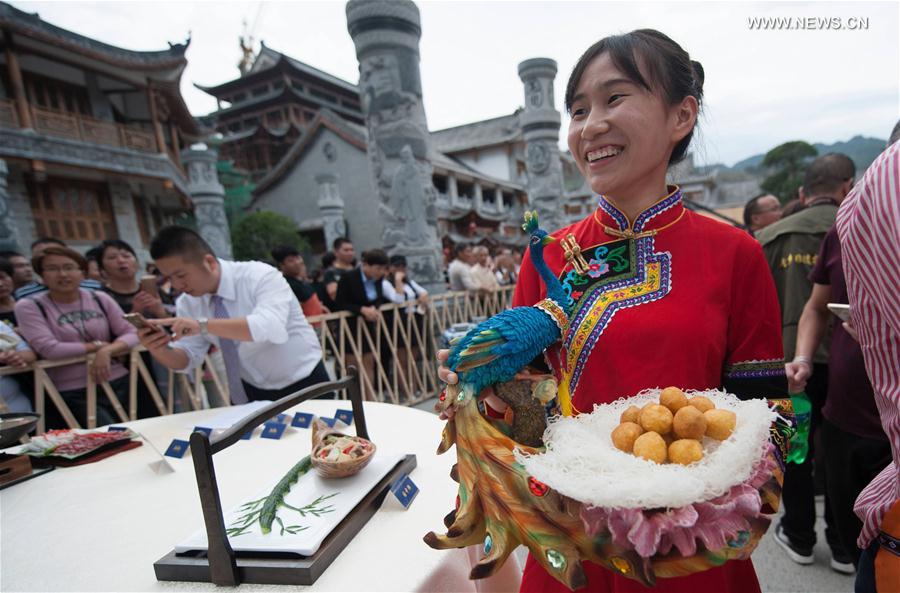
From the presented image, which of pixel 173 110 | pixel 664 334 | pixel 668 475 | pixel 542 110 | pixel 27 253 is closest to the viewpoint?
pixel 668 475

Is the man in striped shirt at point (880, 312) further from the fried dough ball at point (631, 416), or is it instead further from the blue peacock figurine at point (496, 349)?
the blue peacock figurine at point (496, 349)

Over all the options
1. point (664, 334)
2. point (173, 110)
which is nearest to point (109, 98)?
point (173, 110)

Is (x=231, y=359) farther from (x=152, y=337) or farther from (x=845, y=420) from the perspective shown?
(x=845, y=420)

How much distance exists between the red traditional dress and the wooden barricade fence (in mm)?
2466

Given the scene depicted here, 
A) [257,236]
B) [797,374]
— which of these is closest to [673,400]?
[797,374]

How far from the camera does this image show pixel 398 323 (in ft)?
16.4

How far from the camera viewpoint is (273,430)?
1965 mm

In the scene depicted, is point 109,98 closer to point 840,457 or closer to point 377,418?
point 377,418

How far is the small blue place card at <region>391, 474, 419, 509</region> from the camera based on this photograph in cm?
127

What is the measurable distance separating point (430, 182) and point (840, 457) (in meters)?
4.53

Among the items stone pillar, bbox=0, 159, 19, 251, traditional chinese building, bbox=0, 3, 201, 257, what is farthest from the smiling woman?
traditional chinese building, bbox=0, 3, 201, 257

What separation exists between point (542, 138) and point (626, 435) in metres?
9.10

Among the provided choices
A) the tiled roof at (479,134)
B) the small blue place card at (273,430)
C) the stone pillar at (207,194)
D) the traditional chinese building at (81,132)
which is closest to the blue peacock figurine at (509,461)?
the small blue place card at (273,430)

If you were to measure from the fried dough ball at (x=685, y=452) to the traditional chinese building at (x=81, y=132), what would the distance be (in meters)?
14.2
